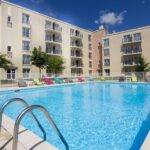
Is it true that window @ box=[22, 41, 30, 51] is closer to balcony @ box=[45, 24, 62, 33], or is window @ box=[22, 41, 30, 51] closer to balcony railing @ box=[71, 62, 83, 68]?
balcony @ box=[45, 24, 62, 33]

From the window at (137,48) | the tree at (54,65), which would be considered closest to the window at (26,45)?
the tree at (54,65)

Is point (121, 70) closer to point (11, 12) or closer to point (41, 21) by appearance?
point (41, 21)

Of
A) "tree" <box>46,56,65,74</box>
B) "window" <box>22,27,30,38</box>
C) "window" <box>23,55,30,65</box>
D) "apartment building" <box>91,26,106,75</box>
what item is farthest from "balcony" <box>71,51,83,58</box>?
"window" <box>22,27,30,38</box>

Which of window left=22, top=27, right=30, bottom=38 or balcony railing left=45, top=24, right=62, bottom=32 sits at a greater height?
balcony railing left=45, top=24, right=62, bottom=32

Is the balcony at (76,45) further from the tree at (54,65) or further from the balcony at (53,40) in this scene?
the tree at (54,65)

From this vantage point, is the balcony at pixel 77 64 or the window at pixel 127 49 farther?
the balcony at pixel 77 64

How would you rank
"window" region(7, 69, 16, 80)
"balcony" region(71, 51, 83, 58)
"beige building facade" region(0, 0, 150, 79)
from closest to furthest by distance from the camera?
1. "window" region(7, 69, 16, 80)
2. "beige building facade" region(0, 0, 150, 79)
3. "balcony" region(71, 51, 83, 58)

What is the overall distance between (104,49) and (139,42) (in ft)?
27.7

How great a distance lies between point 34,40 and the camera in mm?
36312

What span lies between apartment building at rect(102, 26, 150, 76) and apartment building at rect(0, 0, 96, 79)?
4829 mm

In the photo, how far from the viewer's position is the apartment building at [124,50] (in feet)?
133

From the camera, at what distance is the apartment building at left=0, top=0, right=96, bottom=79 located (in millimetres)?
31891

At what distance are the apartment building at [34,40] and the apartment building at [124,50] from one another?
4829 millimetres

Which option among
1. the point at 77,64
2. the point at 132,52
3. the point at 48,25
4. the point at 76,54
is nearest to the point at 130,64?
the point at 132,52
